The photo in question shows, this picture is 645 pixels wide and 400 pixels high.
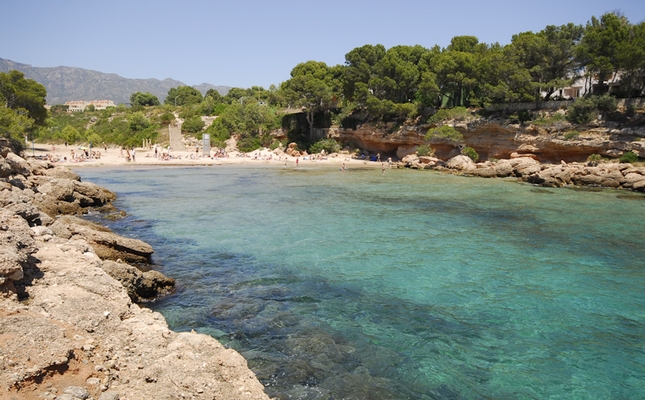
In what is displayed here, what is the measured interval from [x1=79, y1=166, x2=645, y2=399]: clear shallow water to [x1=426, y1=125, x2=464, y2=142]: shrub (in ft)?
67.0

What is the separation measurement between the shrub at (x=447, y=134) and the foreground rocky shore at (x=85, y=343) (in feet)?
132

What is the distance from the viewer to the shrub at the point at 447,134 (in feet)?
145

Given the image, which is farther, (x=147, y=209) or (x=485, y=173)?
(x=485, y=173)

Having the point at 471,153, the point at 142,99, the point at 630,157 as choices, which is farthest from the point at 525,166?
the point at 142,99

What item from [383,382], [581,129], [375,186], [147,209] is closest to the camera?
[383,382]

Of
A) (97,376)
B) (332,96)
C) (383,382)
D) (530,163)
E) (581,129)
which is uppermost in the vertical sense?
(332,96)

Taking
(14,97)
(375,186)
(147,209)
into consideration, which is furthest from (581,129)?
(14,97)

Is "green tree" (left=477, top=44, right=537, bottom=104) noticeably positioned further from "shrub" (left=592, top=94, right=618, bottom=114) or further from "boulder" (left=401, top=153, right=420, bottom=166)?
"boulder" (left=401, top=153, right=420, bottom=166)

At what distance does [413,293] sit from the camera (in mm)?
11422

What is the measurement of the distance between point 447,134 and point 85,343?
42.9m

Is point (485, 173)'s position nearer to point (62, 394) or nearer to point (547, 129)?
point (547, 129)

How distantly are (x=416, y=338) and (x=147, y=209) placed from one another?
18143mm

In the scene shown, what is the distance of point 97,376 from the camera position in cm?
494

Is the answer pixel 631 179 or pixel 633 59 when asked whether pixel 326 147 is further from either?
pixel 631 179
